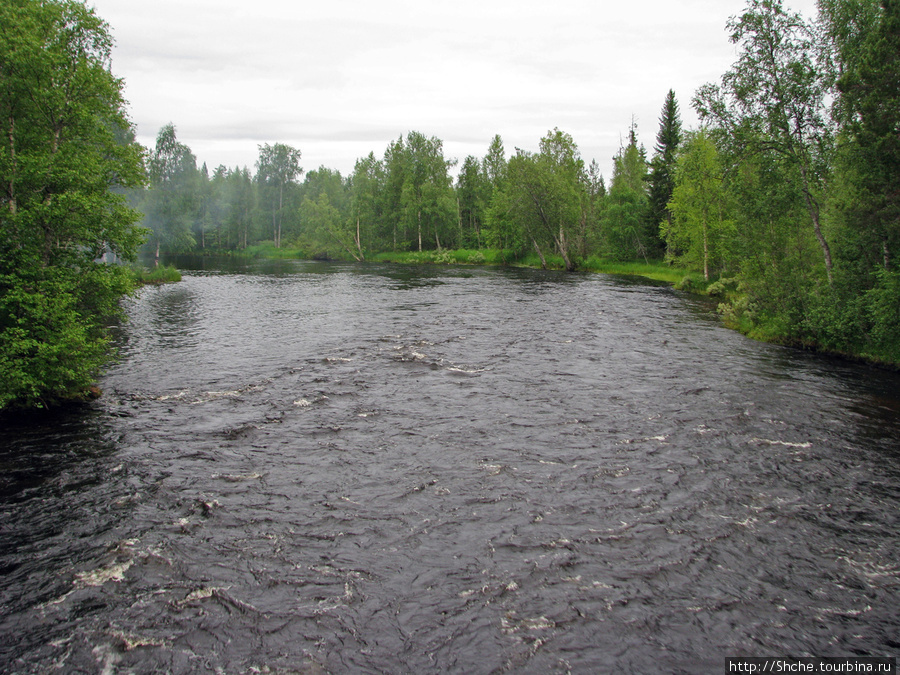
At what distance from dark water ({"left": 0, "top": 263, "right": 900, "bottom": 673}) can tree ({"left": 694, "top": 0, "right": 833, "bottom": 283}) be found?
11.3m

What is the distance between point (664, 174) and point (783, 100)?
1746 inches

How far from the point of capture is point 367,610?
8.37 metres

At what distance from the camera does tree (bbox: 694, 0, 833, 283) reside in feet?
87.9

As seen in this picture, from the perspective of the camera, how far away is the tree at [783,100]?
1054 inches

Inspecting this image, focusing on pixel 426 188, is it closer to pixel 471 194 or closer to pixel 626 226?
pixel 471 194

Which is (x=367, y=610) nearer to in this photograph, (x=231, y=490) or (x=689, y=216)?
(x=231, y=490)

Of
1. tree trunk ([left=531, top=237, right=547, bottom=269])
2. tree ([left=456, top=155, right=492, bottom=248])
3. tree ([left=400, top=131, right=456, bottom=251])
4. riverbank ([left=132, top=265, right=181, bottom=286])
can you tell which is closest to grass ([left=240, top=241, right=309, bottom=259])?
tree ([left=400, top=131, right=456, bottom=251])

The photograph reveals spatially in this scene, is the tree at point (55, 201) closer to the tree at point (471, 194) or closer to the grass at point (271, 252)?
the tree at point (471, 194)

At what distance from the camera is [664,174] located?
69.4 metres

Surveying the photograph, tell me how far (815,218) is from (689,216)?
29856 mm

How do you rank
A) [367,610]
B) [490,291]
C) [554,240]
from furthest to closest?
[554,240]
[490,291]
[367,610]

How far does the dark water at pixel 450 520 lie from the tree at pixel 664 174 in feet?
172

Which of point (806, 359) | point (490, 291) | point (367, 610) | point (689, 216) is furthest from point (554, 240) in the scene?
point (367, 610)

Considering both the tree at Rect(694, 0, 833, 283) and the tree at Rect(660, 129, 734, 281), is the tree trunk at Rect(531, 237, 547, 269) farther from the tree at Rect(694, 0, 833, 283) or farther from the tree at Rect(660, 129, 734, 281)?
the tree at Rect(694, 0, 833, 283)
